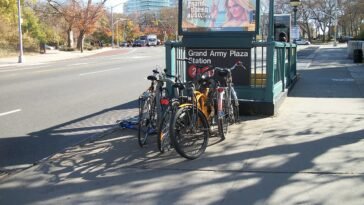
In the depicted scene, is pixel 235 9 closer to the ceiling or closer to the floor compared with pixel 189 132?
closer to the ceiling

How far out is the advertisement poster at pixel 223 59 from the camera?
8.98 meters

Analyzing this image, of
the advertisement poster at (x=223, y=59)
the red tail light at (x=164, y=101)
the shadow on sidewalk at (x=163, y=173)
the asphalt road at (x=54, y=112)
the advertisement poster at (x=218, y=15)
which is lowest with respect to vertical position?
the shadow on sidewalk at (x=163, y=173)

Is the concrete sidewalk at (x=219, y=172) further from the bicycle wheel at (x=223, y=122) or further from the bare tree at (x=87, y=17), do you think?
the bare tree at (x=87, y=17)

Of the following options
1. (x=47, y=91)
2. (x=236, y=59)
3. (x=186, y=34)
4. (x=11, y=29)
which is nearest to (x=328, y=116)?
(x=236, y=59)

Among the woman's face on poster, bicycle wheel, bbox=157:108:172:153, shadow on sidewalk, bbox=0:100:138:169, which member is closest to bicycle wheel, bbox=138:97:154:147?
bicycle wheel, bbox=157:108:172:153

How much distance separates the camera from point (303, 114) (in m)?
9.16

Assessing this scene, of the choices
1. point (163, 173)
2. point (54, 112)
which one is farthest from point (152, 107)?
point (54, 112)

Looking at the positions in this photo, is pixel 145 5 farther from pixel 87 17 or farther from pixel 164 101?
pixel 164 101

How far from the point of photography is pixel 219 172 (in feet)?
18.3

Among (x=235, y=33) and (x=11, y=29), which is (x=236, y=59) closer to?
(x=235, y=33)

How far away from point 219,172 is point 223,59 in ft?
12.8

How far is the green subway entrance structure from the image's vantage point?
884cm

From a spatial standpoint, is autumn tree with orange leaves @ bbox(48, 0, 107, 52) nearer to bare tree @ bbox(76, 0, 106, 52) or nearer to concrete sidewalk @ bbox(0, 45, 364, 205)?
bare tree @ bbox(76, 0, 106, 52)

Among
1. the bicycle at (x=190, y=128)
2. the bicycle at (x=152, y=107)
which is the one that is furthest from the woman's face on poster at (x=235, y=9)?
the bicycle at (x=190, y=128)
